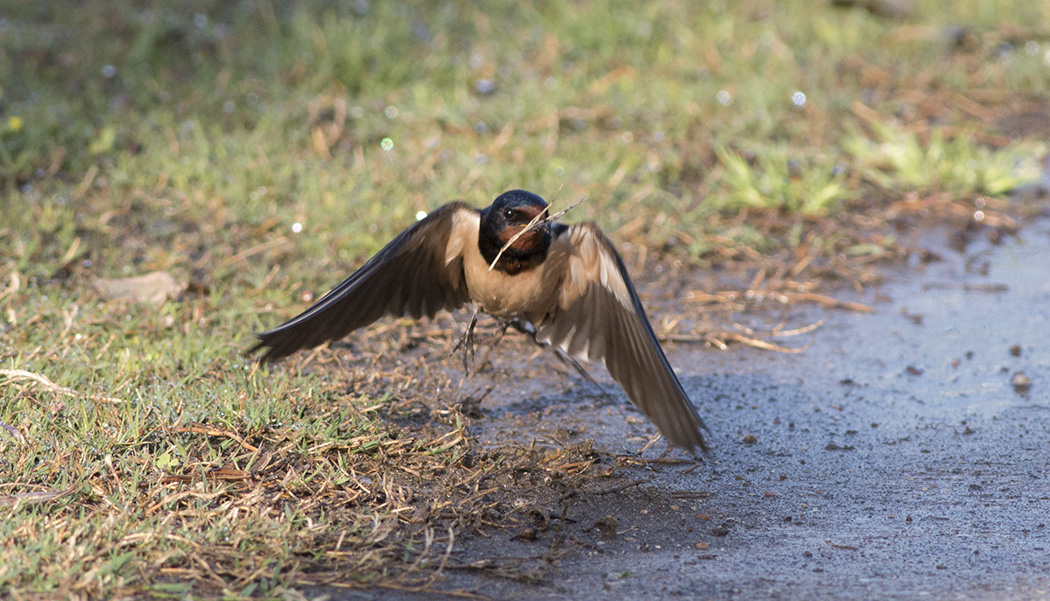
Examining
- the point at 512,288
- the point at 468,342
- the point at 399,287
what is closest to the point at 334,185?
the point at 468,342

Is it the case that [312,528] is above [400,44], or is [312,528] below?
below

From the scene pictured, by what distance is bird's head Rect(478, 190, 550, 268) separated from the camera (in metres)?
3.33

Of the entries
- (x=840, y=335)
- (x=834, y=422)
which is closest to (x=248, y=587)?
(x=834, y=422)

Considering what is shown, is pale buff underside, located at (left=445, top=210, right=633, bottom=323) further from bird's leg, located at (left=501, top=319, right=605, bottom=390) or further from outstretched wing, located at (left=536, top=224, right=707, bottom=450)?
bird's leg, located at (left=501, top=319, right=605, bottom=390)

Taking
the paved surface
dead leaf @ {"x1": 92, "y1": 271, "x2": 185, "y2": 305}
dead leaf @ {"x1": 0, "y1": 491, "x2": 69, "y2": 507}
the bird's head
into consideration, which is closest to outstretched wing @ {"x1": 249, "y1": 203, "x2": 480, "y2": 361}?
the bird's head

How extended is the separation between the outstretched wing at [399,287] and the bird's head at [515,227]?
0.42ft

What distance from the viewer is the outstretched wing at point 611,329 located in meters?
3.03

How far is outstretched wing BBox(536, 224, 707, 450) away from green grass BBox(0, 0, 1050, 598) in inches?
15.4

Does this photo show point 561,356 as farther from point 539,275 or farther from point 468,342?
point 539,275

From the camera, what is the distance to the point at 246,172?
5.47 metres

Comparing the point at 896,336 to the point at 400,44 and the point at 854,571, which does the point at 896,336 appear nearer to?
the point at 854,571

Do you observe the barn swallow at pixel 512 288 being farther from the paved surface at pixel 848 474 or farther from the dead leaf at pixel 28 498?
the dead leaf at pixel 28 498

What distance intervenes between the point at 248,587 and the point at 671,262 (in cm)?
306

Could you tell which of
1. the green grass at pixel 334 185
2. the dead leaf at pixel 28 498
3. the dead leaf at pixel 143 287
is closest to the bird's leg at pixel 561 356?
the green grass at pixel 334 185
